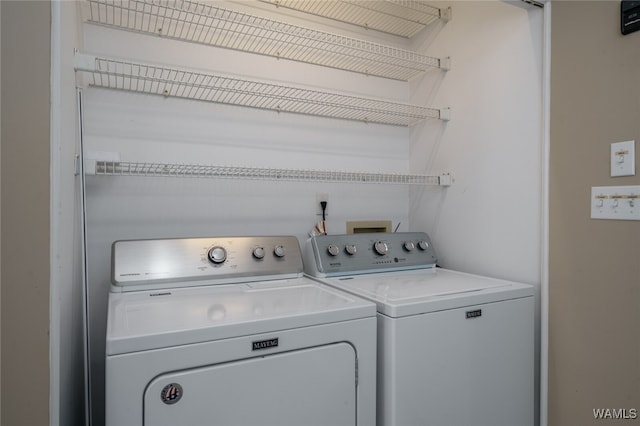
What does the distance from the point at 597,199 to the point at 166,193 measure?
1.85 m

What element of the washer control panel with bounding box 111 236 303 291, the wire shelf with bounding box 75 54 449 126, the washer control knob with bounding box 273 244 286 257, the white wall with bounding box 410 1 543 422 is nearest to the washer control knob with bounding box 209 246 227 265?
the washer control panel with bounding box 111 236 303 291

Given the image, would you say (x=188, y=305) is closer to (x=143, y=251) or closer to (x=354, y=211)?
(x=143, y=251)

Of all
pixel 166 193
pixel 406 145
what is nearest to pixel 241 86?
pixel 166 193

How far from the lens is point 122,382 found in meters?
0.92

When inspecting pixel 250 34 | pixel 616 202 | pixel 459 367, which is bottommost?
pixel 459 367

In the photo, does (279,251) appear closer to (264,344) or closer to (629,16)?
(264,344)

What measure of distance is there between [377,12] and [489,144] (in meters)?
1.05

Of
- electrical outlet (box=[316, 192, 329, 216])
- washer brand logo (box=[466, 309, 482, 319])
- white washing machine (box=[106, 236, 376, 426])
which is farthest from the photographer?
electrical outlet (box=[316, 192, 329, 216])

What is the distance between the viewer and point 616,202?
51.7 inches

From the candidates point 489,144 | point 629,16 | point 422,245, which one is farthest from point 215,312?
point 629,16

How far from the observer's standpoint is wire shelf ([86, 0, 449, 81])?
1644mm

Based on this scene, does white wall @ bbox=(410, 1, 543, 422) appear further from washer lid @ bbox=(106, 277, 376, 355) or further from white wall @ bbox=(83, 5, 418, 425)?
washer lid @ bbox=(106, 277, 376, 355)

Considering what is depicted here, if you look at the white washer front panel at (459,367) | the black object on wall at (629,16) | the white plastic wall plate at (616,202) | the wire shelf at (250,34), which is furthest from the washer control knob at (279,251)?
the black object on wall at (629,16)

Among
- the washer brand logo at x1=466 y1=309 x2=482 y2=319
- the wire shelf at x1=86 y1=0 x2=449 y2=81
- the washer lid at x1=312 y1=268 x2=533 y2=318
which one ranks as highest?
the wire shelf at x1=86 y1=0 x2=449 y2=81
